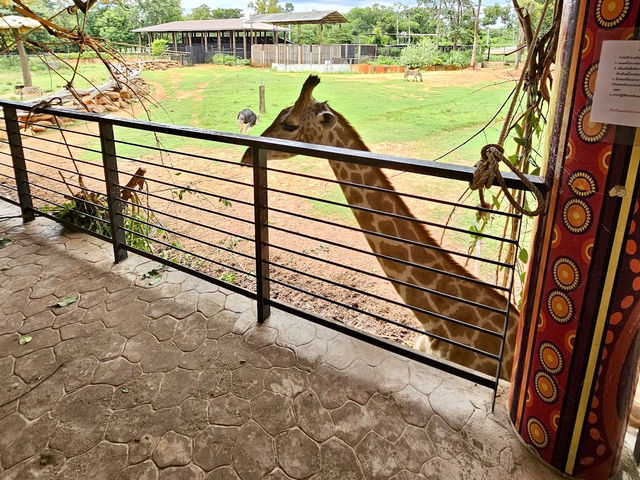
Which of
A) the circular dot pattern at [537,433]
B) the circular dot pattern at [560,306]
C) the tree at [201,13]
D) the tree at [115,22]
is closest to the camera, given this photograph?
the circular dot pattern at [560,306]

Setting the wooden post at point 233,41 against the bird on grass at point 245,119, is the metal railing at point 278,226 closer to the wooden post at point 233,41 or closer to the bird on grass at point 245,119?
the bird on grass at point 245,119

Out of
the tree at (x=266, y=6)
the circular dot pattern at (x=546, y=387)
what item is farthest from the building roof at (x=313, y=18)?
the circular dot pattern at (x=546, y=387)

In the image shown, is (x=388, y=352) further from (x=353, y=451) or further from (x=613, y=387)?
(x=613, y=387)

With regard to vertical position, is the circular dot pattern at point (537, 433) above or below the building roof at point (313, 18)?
below

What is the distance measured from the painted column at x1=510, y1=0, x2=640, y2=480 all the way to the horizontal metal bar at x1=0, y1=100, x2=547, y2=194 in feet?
0.51

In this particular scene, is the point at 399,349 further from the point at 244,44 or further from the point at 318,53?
the point at 244,44

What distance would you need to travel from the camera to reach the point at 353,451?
1.50 meters

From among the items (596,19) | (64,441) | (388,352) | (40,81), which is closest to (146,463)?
(64,441)

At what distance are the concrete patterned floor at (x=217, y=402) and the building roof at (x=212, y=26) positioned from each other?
8883mm

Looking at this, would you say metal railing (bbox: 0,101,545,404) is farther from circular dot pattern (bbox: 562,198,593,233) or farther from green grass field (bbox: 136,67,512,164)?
green grass field (bbox: 136,67,512,164)

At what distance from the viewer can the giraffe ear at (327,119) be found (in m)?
3.21

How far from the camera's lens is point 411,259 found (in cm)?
Answer: 269

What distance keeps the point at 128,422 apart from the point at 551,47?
2080mm

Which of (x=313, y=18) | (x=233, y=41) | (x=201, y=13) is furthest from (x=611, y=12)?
(x=201, y=13)
